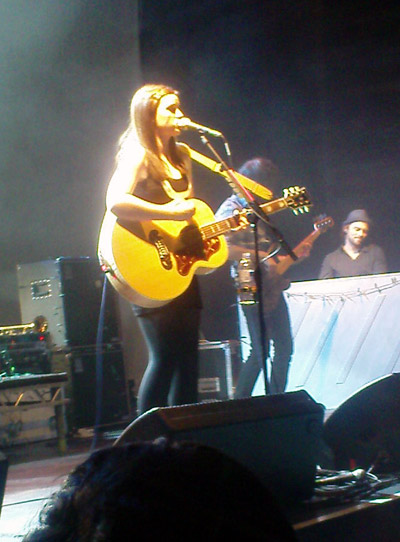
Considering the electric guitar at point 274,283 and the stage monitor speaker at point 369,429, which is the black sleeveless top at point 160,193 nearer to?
the stage monitor speaker at point 369,429

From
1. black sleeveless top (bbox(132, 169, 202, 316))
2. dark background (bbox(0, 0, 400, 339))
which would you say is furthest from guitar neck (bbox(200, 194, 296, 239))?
dark background (bbox(0, 0, 400, 339))

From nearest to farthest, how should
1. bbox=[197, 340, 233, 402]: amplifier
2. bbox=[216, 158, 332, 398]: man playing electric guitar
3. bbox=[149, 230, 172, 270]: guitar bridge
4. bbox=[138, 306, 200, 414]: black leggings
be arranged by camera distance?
bbox=[138, 306, 200, 414]: black leggings < bbox=[149, 230, 172, 270]: guitar bridge < bbox=[216, 158, 332, 398]: man playing electric guitar < bbox=[197, 340, 233, 402]: amplifier

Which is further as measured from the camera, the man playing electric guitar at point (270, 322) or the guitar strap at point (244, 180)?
the man playing electric guitar at point (270, 322)

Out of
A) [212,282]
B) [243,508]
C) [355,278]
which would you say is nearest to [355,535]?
[243,508]

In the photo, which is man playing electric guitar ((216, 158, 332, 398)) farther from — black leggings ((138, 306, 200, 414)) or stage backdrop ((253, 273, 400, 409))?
black leggings ((138, 306, 200, 414))

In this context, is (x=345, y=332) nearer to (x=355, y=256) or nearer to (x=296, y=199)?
(x=355, y=256)

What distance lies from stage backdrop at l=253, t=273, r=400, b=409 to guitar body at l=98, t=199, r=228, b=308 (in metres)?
2.45

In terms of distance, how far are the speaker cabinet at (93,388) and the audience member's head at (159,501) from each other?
15.0ft

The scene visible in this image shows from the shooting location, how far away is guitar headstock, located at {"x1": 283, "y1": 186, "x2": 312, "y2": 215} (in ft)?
11.6

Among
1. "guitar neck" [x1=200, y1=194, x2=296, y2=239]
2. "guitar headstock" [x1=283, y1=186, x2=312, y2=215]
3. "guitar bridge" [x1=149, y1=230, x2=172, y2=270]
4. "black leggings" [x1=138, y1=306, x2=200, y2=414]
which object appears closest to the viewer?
"black leggings" [x1=138, y1=306, x2=200, y2=414]

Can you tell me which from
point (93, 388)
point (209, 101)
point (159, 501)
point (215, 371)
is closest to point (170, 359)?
point (159, 501)

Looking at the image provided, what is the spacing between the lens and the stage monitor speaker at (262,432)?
55.6 inches

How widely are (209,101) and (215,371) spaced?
7.47 ft

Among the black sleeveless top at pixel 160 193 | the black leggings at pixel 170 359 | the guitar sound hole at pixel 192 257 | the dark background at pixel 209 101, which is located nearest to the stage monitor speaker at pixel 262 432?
the black leggings at pixel 170 359
